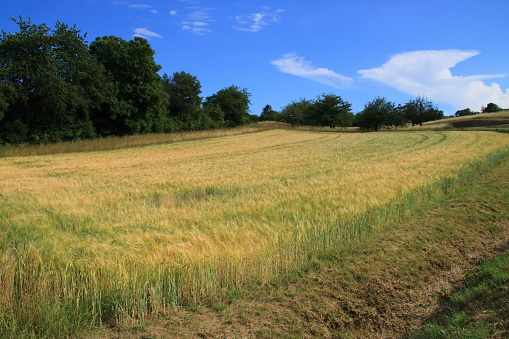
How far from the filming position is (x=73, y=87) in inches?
1146

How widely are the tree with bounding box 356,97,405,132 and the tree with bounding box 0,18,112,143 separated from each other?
179 ft

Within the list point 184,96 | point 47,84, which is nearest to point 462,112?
point 184,96

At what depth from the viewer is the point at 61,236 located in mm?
5238

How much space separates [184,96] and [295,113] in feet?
125

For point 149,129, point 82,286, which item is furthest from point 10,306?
point 149,129

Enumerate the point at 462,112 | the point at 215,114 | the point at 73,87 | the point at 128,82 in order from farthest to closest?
the point at 462,112 < the point at 215,114 < the point at 128,82 < the point at 73,87

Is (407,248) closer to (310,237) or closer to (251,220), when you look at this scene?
(310,237)

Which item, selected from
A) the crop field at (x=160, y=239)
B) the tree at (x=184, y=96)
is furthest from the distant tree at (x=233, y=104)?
the crop field at (x=160, y=239)

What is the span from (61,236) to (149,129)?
37.8m

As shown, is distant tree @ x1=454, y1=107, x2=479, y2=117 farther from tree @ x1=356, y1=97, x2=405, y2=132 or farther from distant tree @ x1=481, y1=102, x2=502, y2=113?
tree @ x1=356, y1=97, x2=405, y2=132

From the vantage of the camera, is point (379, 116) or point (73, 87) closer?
point (73, 87)

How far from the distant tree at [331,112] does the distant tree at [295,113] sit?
12.5ft

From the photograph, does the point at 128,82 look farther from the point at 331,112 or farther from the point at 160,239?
the point at 331,112

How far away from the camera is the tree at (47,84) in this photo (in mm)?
26500
